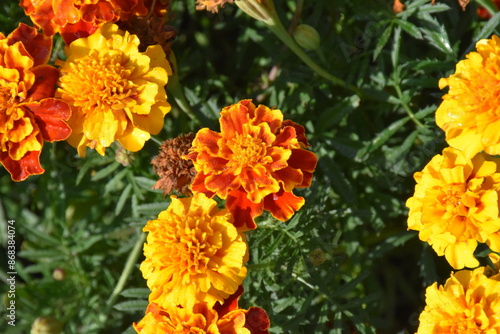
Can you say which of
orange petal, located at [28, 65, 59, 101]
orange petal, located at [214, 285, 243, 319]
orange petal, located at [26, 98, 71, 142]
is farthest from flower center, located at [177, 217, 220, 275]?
orange petal, located at [28, 65, 59, 101]

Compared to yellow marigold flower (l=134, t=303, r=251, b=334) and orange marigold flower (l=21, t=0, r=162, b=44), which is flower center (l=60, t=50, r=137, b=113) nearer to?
orange marigold flower (l=21, t=0, r=162, b=44)

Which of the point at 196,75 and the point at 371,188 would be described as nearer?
the point at 371,188

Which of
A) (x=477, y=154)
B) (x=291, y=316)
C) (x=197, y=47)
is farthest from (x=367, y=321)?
(x=197, y=47)

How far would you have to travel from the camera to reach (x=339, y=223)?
2025 millimetres

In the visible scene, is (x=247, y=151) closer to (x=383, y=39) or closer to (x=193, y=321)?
(x=193, y=321)

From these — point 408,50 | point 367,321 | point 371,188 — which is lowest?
point 367,321

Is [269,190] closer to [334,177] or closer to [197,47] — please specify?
[334,177]

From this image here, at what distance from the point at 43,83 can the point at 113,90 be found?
0.17 meters

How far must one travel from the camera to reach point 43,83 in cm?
151

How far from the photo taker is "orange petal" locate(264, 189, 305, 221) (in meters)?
1.38

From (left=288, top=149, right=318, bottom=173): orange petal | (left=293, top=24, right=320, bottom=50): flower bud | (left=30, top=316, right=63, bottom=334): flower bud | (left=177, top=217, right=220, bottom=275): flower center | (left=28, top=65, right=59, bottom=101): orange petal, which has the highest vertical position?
(left=293, top=24, right=320, bottom=50): flower bud

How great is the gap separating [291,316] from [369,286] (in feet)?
1.46

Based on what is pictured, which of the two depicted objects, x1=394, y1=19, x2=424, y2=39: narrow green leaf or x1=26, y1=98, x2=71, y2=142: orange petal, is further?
x1=394, y1=19, x2=424, y2=39: narrow green leaf

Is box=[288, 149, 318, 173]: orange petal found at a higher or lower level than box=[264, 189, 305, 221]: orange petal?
higher
